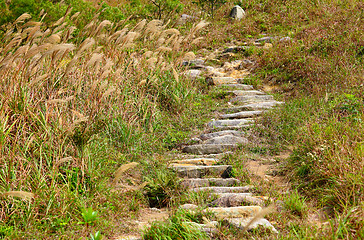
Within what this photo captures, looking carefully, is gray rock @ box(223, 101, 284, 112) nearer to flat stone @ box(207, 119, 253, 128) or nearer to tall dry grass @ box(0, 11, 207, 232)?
flat stone @ box(207, 119, 253, 128)

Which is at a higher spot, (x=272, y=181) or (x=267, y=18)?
(x=267, y=18)

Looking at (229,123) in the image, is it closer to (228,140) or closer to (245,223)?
(228,140)

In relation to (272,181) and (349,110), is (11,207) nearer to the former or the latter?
(272,181)

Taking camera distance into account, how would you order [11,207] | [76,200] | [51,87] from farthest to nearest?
1. [51,87]
2. [76,200]
3. [11,207]

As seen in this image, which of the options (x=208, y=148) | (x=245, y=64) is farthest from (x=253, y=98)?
(x=208, y=148)

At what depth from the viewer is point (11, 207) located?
3084 millimetres

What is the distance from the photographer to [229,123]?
20.4 feet

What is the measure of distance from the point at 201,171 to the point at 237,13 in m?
10.7

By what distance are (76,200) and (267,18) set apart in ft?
38.0

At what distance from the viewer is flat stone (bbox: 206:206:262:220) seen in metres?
3.16

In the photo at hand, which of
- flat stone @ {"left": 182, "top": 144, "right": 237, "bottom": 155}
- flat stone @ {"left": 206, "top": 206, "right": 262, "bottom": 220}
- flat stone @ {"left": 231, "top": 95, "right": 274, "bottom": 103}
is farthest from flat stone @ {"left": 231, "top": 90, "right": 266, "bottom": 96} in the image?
flat stone @ {"left": 206, "top": 206, "right": 262, "bottom": 220}

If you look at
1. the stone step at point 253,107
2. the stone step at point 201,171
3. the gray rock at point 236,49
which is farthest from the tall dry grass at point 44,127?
the gray rock at point 236,49

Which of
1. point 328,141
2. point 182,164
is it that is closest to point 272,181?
point 328,141

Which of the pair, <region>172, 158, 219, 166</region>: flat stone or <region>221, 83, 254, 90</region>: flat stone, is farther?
<region>221, 83, 254, 90</region>: flat stone
